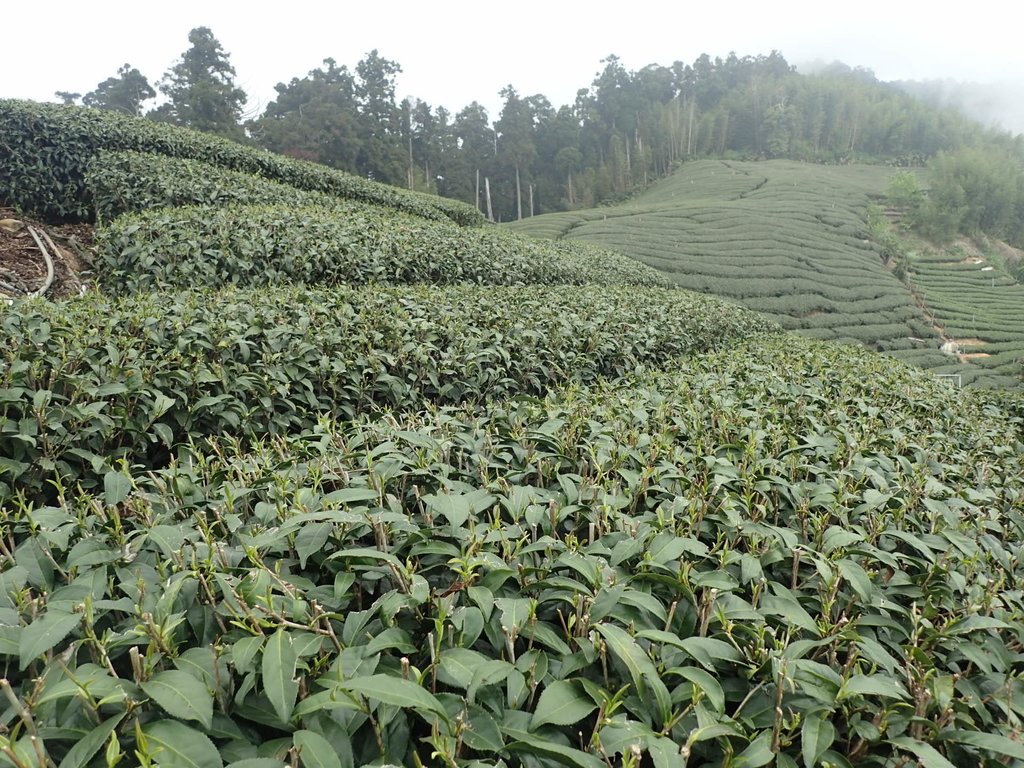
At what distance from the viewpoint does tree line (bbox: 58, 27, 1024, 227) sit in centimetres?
3250

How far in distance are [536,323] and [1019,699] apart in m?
3.51

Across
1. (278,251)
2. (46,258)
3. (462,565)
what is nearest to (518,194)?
(278,251)

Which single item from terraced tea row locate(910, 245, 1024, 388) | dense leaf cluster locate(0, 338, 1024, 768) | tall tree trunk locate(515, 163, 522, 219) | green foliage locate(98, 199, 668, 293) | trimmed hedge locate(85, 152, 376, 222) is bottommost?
terraced tea row locate(910, 245, 1024, 388)

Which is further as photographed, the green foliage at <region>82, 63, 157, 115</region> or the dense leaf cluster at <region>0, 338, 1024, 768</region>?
the green foliage at <region>82, 63, 157, 115</region>

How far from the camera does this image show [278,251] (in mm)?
5293

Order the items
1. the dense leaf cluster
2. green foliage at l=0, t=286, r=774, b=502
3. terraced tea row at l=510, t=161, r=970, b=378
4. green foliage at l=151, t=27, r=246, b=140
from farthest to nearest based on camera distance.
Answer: green foliage at l=151, t=27, r=246, b=140 → terraced tea row at l=510, t=161, r=970, b=378 → green foliage at l=0, t=286, r=774, b=502 → the dense leaf cluster

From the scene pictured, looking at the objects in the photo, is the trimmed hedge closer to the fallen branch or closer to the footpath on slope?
the footpath on slope

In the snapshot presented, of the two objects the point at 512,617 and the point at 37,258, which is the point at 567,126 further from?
the point at 512,617

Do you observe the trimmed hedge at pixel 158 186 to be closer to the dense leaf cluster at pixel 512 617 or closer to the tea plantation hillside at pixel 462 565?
the tea plantation hillside at pixel 462 565

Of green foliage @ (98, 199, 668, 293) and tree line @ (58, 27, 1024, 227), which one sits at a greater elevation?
tree line @ (58, 27, 1024, 227)

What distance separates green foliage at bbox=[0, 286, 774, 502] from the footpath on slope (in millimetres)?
2326

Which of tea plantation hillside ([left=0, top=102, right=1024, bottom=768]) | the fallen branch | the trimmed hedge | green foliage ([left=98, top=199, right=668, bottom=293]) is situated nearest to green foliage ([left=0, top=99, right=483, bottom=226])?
the trimmed hedge

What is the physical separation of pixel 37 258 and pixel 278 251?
8.74 feet

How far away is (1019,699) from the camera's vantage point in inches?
45.8
